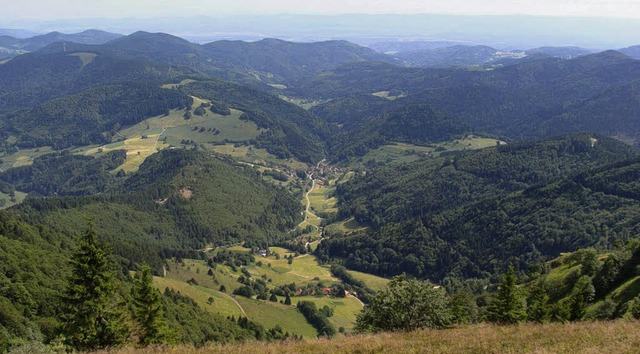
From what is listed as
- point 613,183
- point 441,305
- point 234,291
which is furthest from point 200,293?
point 613,183

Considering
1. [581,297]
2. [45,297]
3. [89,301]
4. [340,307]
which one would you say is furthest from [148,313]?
[340,307]

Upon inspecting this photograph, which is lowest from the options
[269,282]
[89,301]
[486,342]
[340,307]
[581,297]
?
[269,282]

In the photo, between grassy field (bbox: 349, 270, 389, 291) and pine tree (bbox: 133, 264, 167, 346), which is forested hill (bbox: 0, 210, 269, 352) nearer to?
pine tree (bbox: 133, 264, 167, 346)

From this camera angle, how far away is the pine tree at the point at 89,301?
103 feet

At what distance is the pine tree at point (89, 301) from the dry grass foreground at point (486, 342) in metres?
10.7

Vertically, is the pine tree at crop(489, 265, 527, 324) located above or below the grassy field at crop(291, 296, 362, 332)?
above

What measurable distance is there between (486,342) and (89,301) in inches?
1040

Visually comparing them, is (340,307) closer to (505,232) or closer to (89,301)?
(505,232)

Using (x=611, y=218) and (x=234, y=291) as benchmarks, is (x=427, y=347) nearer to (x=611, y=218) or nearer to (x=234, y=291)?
(x=234, y=291)

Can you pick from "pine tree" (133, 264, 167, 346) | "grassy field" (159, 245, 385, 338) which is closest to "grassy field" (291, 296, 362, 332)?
"grassy field" (159, 245, 385, 338)

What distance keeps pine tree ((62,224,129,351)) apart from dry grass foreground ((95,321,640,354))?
421 inches

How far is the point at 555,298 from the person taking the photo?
56.8m

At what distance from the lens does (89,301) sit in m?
31.2

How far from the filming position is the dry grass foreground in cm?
1953
